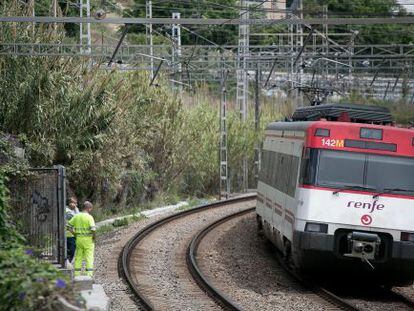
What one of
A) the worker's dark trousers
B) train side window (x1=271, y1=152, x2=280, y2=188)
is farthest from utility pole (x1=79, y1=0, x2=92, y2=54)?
the worker's dark trousers

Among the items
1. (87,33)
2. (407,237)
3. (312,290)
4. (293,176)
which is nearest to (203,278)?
(312,290)

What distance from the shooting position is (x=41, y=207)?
15.2 m

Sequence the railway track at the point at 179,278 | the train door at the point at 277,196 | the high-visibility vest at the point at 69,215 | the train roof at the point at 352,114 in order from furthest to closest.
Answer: the train door at the point at 277,196 < the train roof at the point at 352,114 < the high-visibility vest at the point at 69,215 < the railway track at the point at 179,278

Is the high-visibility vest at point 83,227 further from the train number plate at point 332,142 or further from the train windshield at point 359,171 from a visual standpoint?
the train number plate at point 332,142

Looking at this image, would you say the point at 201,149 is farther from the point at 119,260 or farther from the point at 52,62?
the point at 119,260

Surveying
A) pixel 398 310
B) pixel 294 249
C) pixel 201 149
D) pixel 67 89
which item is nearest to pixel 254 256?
pixel 294 249

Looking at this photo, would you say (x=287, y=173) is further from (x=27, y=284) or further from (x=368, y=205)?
(x=27, y=284)

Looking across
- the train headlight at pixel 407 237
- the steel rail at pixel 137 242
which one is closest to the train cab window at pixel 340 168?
the train headlight at pixel 407 237

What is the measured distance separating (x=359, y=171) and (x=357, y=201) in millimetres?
607

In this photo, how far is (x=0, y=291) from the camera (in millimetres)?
Answer: 8016

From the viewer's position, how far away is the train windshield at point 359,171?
15969 mm

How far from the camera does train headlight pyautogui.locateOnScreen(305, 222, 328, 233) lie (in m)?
15.7

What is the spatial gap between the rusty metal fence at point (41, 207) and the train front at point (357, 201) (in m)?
4.41

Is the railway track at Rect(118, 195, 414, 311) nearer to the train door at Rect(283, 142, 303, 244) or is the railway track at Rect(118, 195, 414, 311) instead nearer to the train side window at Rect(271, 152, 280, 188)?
the train door at Rect(283, 142, 303, 244)
